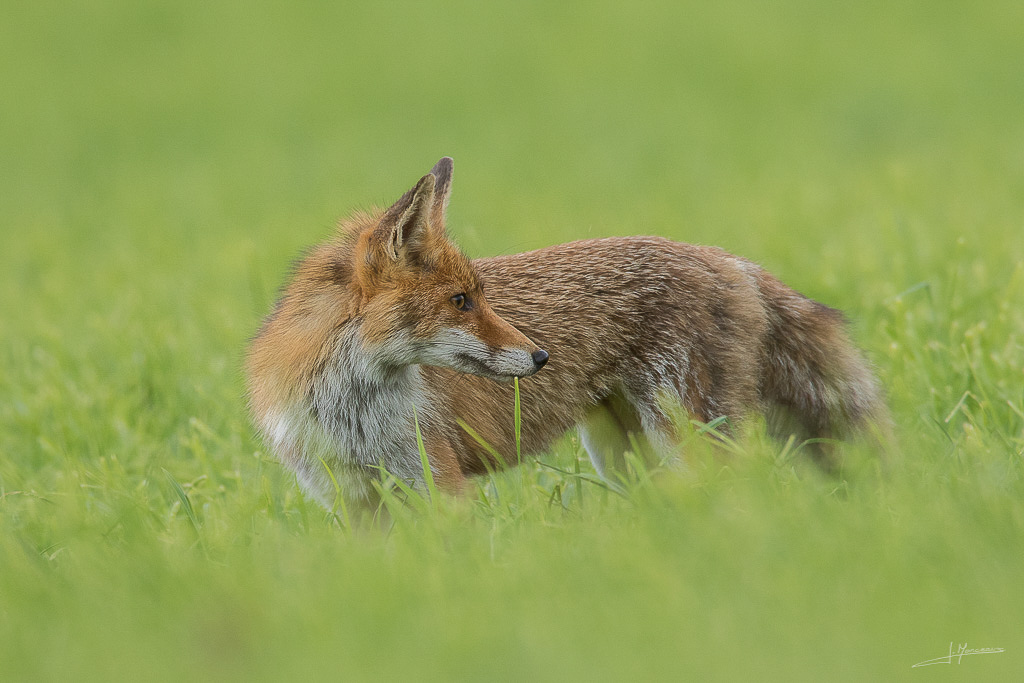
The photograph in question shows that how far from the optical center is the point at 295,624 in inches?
140

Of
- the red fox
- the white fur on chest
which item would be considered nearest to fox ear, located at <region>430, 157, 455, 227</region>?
the red fox

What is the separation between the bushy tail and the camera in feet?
Result: 19.0

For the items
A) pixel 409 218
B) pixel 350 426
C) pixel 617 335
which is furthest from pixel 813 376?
pixel 350 426

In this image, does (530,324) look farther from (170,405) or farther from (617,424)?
(170,405)

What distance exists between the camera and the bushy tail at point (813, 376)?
579cm

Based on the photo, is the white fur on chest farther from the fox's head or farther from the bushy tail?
the bushy tail

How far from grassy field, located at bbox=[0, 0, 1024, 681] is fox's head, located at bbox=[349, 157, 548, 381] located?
0.65 metres

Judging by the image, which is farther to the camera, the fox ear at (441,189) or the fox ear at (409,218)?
the fox ear at (441,189)

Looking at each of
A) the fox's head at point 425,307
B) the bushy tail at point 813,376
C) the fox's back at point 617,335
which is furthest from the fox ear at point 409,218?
the bushy tail at point 813,376

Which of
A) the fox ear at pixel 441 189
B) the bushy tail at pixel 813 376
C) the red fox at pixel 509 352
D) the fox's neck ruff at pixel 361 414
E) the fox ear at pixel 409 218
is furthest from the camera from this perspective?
the bushy tail at pixel 813 376

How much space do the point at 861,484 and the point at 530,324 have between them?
1860 millimetres

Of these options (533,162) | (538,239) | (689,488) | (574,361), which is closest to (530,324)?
(574,361)

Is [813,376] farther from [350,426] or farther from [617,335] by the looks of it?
[350,426]

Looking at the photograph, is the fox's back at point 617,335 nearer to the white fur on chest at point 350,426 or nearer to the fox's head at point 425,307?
the white fur on chest at point 350,426
